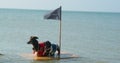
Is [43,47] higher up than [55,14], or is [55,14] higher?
[55,14]

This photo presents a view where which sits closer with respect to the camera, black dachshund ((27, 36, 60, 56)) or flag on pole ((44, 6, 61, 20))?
black dachshund ((27, 36, 60, 56))

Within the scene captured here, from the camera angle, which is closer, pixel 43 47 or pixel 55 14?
pixel 43 47

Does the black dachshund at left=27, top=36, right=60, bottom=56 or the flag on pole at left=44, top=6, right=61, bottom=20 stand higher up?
the flag on pole at left=44, top=6, right=61, bottom=20

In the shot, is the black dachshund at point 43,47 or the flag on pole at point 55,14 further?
the flag on pole at point 55,14

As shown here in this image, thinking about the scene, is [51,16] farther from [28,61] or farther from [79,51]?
[79,51]

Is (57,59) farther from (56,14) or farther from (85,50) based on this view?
(85,50)

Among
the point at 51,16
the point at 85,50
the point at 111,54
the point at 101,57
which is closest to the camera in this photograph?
the point at 51,16

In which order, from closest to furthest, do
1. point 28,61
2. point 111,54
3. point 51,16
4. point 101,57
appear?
point 28,61 < point 51,16 < point 101,57 < point 111,54

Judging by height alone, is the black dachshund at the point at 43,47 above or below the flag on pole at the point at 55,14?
below

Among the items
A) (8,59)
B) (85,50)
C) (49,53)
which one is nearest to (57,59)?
(49,53)

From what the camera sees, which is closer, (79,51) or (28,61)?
(28,61)

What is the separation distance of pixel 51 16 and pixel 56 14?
0.28m

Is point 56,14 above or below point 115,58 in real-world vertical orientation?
above

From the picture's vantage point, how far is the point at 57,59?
71.2ft
